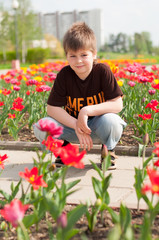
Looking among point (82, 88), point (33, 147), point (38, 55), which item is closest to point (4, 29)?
point (38, 55)

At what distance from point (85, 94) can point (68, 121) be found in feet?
1.05

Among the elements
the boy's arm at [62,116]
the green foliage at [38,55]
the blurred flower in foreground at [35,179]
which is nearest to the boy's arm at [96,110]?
the boy's arm at [62,116]

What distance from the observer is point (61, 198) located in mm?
1619

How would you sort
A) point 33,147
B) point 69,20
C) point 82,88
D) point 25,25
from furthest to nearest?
point 69,20, point 25,25, point 33,147, point 82,88

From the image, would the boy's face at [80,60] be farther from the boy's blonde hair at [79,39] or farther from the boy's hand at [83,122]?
the boy's hand at [83,122]

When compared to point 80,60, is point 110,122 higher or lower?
lower

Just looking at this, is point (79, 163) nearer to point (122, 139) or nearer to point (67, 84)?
point (67, 84)

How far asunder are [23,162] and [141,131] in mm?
1174

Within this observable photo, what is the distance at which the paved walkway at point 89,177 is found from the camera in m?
2.12

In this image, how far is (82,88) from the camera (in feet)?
9.23

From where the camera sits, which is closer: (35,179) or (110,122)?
(35,179)

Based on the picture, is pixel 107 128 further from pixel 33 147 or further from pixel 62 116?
pixel 33 147

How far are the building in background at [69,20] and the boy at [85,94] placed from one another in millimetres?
63777

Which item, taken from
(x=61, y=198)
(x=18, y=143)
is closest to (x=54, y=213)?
(x=61, y=198)
